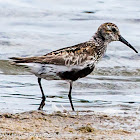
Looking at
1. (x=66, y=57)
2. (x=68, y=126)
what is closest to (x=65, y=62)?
(x=66, y=57)

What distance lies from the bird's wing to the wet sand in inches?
45.7

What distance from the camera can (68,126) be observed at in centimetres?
617

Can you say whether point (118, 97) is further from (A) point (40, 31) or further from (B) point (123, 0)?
(B) point (123, 0)

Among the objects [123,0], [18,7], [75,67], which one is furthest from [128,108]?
[123,0]

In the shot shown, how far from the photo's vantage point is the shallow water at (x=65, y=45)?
9055 millimetres

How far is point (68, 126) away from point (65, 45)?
9.62 m

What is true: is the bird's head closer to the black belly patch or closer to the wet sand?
the black belly patch

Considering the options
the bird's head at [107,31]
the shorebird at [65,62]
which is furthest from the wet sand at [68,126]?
the bird's head at [107,31]

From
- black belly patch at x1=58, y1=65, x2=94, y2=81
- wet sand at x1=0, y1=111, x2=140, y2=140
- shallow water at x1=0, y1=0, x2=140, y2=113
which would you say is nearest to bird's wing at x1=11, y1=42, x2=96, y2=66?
black belly patch at x1=58, y1=65, x2=94, y2=81

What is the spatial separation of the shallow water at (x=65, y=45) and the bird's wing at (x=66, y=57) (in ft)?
2.39

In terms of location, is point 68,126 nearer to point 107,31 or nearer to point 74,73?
point 74,73

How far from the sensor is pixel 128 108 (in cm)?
844

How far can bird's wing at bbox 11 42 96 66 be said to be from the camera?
785 centimetres

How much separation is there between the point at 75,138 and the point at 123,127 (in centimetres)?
99
